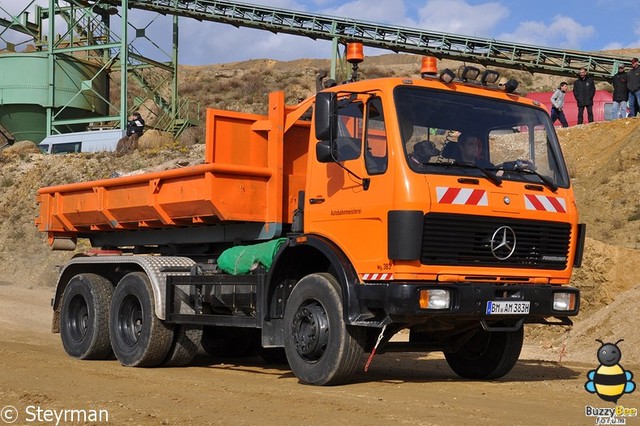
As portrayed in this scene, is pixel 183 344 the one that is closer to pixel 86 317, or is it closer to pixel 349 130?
pixel 86 317

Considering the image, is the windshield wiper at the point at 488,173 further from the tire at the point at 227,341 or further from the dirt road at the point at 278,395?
the tire at the point at 227,341

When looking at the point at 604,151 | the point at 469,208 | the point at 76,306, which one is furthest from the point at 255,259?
the point at 604,151

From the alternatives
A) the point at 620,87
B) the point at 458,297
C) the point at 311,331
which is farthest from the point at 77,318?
the point at 620,87

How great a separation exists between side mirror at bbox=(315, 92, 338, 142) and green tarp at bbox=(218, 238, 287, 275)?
1418mm

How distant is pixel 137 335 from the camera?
1195cm

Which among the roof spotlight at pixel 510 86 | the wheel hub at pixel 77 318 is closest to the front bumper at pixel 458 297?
the roof spotlight at pixel 510 86

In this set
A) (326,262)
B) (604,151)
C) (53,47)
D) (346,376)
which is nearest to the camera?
(346,376)

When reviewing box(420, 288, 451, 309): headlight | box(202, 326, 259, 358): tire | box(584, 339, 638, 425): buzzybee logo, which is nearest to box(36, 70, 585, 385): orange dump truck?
box(420, 288, 451, 309): headlight

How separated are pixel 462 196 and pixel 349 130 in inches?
54.1

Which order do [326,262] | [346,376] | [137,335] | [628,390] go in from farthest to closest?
[137,335], [326,262], [346,376], [628,390]

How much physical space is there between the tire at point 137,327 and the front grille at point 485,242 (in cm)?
430

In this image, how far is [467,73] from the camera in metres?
9.77

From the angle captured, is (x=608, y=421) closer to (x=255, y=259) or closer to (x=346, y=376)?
(x=346, y=376)

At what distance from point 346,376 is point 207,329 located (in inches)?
173
